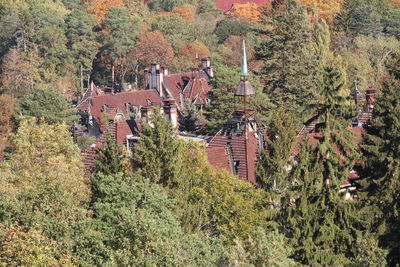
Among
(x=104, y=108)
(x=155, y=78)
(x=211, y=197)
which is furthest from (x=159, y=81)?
(x=211, y=197)

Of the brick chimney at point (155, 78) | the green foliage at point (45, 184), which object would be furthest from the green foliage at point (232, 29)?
the green foliage at point (45, 184)

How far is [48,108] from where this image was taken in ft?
190

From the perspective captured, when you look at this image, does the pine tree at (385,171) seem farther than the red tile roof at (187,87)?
No

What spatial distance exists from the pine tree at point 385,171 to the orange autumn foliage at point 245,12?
84411 mm

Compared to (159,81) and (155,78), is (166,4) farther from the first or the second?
(159,81)

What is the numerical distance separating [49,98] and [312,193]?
3144 centimetres

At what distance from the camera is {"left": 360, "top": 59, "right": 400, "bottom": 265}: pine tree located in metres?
32.2

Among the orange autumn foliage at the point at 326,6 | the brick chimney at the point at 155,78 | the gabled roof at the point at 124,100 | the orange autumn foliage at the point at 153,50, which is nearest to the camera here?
the gabled roof at the point at 124,100

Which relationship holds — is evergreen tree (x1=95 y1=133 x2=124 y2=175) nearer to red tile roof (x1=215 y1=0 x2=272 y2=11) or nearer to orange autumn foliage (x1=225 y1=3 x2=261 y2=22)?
orange autumn foliage (x1=225 y1=3 x2=261 y2=22)

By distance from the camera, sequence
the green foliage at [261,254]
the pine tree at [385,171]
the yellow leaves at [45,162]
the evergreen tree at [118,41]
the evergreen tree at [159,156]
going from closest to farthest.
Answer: the green foliage at [261,254]
the yellow leaves at [45,162]
the evergreen tree at [159,156]
the pine tree at [385,171]
the evergreen tree at [118,41]

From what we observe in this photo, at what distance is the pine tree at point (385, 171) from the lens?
32.2 metres

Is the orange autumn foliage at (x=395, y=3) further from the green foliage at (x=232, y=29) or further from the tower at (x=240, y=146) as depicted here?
the tower at (x=240, y=146)

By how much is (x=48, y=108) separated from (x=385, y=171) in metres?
31.2

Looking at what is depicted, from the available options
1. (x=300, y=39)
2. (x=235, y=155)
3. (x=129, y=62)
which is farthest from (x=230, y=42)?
(x=235, y=155)
